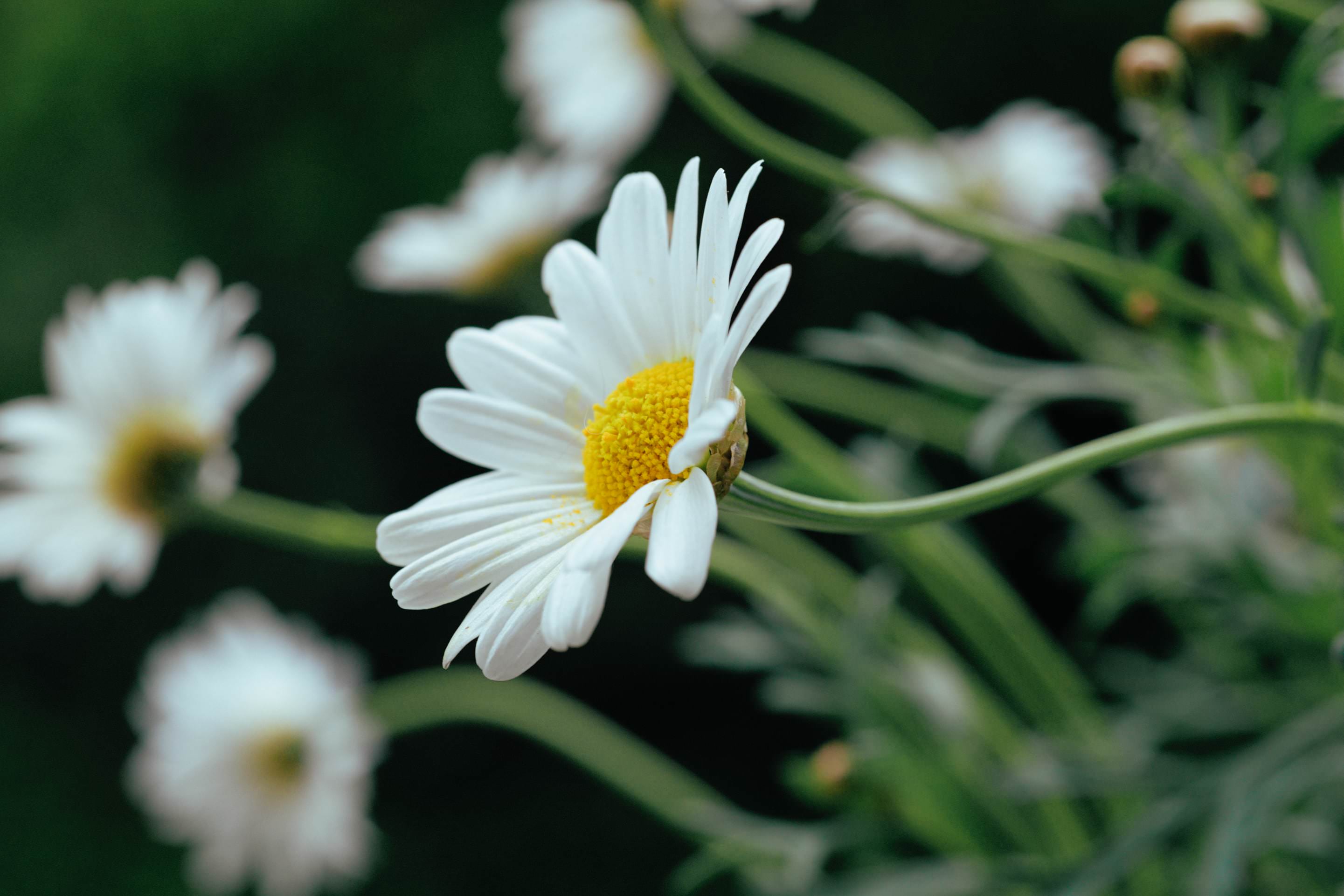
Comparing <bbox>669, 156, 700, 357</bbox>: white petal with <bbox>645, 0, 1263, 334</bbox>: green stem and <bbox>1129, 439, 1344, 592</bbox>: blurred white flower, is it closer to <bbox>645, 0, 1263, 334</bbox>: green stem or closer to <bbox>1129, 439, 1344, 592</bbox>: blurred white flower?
<bbox>645, 0, 1263, 334</bbox>: green stem

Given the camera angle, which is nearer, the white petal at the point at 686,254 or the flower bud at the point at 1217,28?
the white petal at the point at 686,254

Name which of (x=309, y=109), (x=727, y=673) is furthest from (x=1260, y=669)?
(x=309, y=109)

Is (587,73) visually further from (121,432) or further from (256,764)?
(256,764)

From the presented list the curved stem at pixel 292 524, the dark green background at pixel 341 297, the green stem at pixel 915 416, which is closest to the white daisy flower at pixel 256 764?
the curved stem at pixel 292 524

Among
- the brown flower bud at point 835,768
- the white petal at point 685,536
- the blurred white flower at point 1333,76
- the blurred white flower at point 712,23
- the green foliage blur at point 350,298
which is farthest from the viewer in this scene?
the green foliage blur at point 350,298

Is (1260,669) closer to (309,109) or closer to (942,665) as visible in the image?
(942,665)

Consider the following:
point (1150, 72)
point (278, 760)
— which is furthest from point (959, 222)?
point (278, 760)

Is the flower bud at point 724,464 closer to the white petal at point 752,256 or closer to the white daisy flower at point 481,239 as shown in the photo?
the white petal at point 752,256
